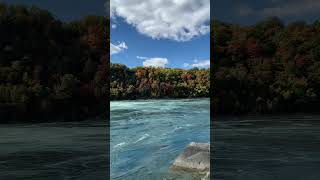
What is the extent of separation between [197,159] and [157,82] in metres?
4.70

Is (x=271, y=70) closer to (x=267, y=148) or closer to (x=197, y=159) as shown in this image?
(x=267, y=148)

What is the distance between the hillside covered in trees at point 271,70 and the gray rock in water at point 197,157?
2.89 feet

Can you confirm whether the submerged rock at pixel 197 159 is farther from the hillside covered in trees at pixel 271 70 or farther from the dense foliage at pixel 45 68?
the dense foliage at pixel 45 68

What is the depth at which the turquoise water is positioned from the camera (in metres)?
10.4

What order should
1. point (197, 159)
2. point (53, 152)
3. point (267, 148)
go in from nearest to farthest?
point (53, 152)
point (267, 148)
point (197, 159)

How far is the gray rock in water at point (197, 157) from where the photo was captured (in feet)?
27.5

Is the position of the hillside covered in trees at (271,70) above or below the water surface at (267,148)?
above

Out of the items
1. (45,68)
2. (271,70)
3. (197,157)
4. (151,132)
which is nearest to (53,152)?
(45,68)

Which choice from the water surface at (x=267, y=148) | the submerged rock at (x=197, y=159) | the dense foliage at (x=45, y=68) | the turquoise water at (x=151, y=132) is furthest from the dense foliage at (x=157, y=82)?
the dense foliage at (x=45, y=68)

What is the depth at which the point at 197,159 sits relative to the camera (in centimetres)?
852

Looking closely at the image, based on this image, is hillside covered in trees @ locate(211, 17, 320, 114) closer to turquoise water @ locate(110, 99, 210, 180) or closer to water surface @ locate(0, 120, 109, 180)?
turquoise water @ locate(110, 99, 210, 180)

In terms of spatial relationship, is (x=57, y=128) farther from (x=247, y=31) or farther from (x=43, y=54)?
(x=247, y=31)

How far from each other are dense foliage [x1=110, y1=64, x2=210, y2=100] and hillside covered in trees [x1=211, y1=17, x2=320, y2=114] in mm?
2920

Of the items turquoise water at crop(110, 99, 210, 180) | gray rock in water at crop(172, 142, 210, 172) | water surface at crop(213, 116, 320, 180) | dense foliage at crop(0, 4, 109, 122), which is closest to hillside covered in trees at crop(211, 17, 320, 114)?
water surface at crop(213, 116, 320, 180)
